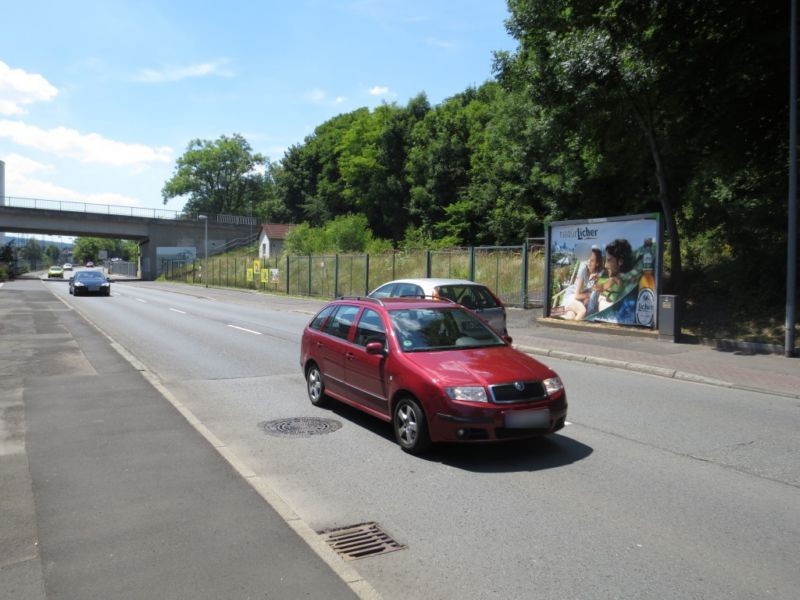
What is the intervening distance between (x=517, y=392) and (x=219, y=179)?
114 meters

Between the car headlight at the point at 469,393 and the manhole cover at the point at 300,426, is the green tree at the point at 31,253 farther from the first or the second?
the car headlight at the point at 469,393

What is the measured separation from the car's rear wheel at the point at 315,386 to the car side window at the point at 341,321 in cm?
59

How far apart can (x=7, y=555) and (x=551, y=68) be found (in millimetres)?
16563

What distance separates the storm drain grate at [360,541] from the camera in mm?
4062

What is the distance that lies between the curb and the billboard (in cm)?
365

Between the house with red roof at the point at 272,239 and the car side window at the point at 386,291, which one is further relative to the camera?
the house with red roof at the point at 272,239

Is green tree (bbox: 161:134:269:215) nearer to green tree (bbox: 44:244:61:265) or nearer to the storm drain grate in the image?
green tree (bbox: 44:244:61:265)

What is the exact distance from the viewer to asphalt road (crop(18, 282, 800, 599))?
3.73 meters

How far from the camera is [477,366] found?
20.2 ft

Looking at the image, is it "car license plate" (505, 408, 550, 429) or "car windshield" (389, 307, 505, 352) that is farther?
"car windshield" (389, 307, 505, 352)

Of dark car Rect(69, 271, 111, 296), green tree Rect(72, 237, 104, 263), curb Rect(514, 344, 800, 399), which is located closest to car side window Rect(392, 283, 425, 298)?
curb Rect(514, 344, 800, 399)

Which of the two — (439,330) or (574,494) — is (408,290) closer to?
(439,330)

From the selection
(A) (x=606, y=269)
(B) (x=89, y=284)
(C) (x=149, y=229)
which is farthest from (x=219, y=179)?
(A) (x=606, y=269)

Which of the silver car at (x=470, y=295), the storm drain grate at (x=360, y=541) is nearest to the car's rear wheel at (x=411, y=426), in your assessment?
the storm drain grate at (x=360, y=541)
